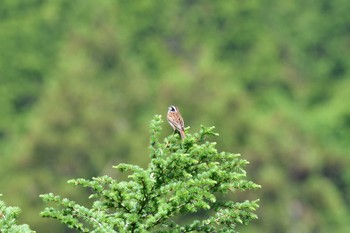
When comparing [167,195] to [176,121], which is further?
[176,121]

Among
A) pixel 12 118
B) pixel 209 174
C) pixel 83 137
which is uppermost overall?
pixel 12 118

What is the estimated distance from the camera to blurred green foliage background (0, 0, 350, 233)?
191ft

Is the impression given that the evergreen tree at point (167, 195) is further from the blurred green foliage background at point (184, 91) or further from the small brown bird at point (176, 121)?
the blurred green foliage background at point (184, 91)

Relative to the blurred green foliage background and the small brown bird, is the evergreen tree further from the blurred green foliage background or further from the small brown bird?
the blurred green foliage background

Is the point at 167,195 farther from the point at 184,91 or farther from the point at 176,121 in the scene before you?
the point at 184,91

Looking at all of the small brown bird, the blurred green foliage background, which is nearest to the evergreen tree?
the small brown bird

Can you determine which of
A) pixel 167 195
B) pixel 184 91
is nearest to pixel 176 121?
pixel 167 195

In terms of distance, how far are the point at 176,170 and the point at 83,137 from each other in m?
52.5

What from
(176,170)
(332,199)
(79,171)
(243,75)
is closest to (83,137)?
(79,171)

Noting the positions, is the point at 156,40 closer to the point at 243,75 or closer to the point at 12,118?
the point at 243,75

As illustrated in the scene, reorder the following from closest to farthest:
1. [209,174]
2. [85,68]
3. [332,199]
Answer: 1. [209,174]
2. [332,199]
3. [85,68]

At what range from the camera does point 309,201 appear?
193 feet

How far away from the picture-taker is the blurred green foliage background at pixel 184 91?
58.3 meters

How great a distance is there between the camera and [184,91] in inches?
2514
